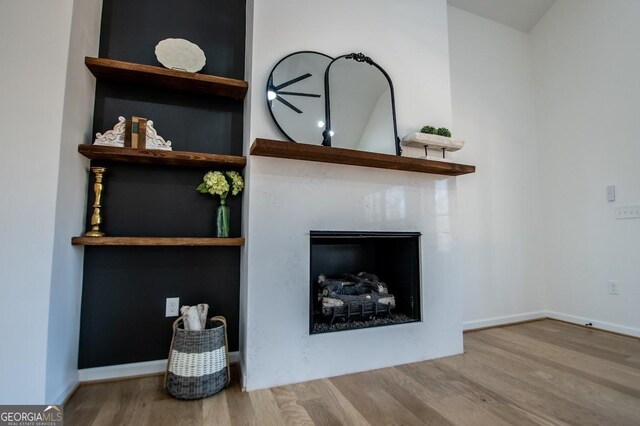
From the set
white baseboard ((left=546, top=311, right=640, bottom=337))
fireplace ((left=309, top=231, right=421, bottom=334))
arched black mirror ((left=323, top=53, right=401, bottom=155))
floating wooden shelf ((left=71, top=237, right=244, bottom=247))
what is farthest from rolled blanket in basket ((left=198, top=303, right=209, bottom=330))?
white baseboard ((left=546, top=311, right=640, bottom=337))

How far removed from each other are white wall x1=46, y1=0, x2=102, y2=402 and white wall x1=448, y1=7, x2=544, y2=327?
9.37 ft

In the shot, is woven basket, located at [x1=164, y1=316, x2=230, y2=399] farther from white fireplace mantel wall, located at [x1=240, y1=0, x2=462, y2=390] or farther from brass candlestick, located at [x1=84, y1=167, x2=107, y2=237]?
brass candlestick, located at [x1=84, y1=167, x2=107, y2=237]

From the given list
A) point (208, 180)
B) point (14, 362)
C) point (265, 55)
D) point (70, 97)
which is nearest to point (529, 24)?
→ point (265, 55)

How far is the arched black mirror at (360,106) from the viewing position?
2.01m

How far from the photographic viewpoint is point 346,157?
1.80 metres

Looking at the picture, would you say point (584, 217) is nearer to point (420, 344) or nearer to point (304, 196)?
point (420, 344)

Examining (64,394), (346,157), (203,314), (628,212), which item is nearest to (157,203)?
(203,314)

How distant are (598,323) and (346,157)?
2884mm

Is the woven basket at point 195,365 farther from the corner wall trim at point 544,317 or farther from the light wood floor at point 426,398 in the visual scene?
the corner wall trim at point 544,317

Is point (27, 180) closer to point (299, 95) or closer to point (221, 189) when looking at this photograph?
point (221, 189)

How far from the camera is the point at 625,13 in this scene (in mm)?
2613

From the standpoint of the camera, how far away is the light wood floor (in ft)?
4.52

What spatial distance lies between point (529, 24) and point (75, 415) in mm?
4987

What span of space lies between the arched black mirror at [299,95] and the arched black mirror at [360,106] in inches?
2.1
